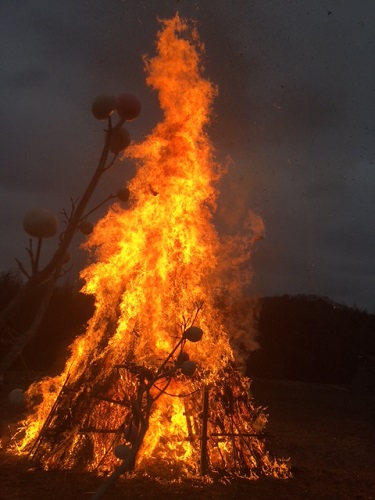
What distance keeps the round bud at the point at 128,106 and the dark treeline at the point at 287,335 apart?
78.0 ft

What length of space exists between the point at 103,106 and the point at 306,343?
3517 cm

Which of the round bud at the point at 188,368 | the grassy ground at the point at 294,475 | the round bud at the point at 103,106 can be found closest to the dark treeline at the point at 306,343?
the grassy ground at the point at 294,475

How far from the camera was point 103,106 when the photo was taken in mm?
2264

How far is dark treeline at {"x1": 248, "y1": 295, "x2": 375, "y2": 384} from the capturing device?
33.3 meters

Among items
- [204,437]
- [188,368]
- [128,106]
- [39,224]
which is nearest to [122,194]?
[128,106]

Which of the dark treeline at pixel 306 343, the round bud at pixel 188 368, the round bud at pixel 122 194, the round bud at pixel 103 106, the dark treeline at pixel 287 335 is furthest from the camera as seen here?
the dark treeline at pixel 306 343

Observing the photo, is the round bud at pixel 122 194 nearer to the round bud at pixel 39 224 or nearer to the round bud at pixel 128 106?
the round bud at pixel 128 106

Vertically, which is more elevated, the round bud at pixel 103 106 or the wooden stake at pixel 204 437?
the round bud at pixel 103 106

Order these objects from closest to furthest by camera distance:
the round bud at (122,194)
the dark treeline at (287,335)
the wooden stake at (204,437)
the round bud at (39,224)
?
1. the round bud at (39,224)
2. the round bud at (122,194)
3. the wooden stake at (204,437)
4. the dark treeline at (287,335)

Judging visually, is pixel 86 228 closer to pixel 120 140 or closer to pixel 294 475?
pixel 120 140

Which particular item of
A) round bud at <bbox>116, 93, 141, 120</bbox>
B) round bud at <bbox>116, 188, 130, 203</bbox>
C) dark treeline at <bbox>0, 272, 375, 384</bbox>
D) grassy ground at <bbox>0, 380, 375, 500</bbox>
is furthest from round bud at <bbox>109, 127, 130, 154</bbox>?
dark treeline at <bbox>0, 272, 375, 384</bbox>

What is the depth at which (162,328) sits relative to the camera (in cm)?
1049

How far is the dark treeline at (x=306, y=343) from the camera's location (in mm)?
33312

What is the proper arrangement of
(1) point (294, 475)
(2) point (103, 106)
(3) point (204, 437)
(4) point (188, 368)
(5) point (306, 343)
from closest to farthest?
1. (2) point (103, 106)
2. (4) point (188, 368)
3. (3) point (204, 437)
4. (1) point (294, 475)
5. (5) point (306, 343)
